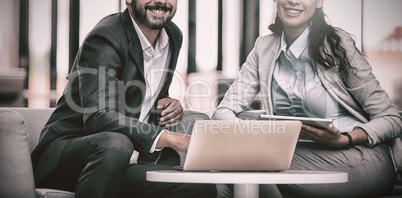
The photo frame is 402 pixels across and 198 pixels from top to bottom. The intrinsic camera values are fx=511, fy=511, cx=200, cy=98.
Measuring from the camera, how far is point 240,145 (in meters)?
1.34

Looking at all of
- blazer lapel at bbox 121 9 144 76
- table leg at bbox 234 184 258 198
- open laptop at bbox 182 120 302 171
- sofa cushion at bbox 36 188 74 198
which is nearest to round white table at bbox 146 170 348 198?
open laptop at bbox 182 120 302 171

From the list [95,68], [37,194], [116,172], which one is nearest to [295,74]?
[95,68]

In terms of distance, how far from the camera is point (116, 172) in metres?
1.52

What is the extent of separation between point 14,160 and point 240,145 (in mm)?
826

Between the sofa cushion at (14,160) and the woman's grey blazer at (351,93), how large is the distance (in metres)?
0.83

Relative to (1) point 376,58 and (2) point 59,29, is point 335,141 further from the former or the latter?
(2) point 59,29

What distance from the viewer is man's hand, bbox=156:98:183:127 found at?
2002 mm

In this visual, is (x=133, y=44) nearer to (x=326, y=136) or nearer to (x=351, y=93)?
(x=326, y=136)

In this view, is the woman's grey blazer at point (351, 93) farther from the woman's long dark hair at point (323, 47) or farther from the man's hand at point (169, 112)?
the man's hand at point (169, 112)

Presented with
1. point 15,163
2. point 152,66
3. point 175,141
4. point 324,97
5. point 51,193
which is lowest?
point 51,193

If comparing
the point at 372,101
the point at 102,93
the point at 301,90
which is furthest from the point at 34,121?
the point at 372,101

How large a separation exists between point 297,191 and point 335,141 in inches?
9.0

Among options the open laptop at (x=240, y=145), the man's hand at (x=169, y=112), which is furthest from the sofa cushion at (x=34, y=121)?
the open laptop at (x=240, y=145)

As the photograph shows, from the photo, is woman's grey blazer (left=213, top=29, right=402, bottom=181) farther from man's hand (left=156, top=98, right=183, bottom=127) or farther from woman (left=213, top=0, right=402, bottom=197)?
man's hand (left=156, top=98, right=183, bottom=127)
